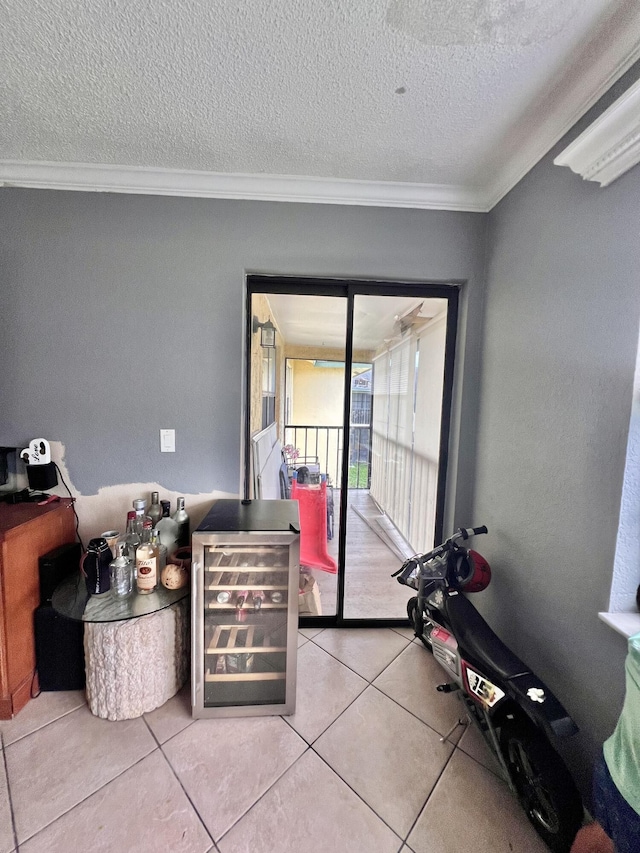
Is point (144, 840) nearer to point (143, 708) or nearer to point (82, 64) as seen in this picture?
point (143, 708)

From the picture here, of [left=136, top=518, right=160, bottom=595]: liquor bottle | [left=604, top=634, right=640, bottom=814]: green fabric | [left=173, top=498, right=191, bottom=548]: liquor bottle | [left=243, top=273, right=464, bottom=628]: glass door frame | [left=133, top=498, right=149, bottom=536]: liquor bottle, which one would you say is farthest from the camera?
[left=243, top=273, right=464, bottom=628]: glass door frame

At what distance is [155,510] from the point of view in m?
1.66

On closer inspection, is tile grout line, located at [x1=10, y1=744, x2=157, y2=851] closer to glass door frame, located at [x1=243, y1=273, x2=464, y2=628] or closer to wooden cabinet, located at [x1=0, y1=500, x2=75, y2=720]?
wooden cabinet, located at [x1=0, y1=500, x2=75, y2=720]

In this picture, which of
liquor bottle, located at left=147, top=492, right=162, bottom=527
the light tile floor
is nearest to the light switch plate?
Answer: liquor bottle, located at left=147, top=492, right=162, bottom=527

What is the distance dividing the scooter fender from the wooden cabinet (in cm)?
190

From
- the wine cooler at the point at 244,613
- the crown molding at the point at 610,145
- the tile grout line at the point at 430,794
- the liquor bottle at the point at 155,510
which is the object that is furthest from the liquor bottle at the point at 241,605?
the crown molding at the point at 610,145

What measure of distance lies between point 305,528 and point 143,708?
1.28 m

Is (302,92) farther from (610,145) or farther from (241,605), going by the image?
(241,605)

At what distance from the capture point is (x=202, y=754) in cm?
121

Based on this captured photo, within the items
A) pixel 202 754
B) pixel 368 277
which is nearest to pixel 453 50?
pixel 368 277

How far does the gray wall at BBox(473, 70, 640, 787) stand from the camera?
3.25 ft

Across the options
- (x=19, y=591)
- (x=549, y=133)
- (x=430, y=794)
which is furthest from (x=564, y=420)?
(x=19, y=591)

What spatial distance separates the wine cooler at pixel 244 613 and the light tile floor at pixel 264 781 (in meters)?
0.09

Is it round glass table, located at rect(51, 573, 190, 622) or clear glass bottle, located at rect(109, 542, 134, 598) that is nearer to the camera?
round glass table, located at rect(51, 573, 190, 622)
